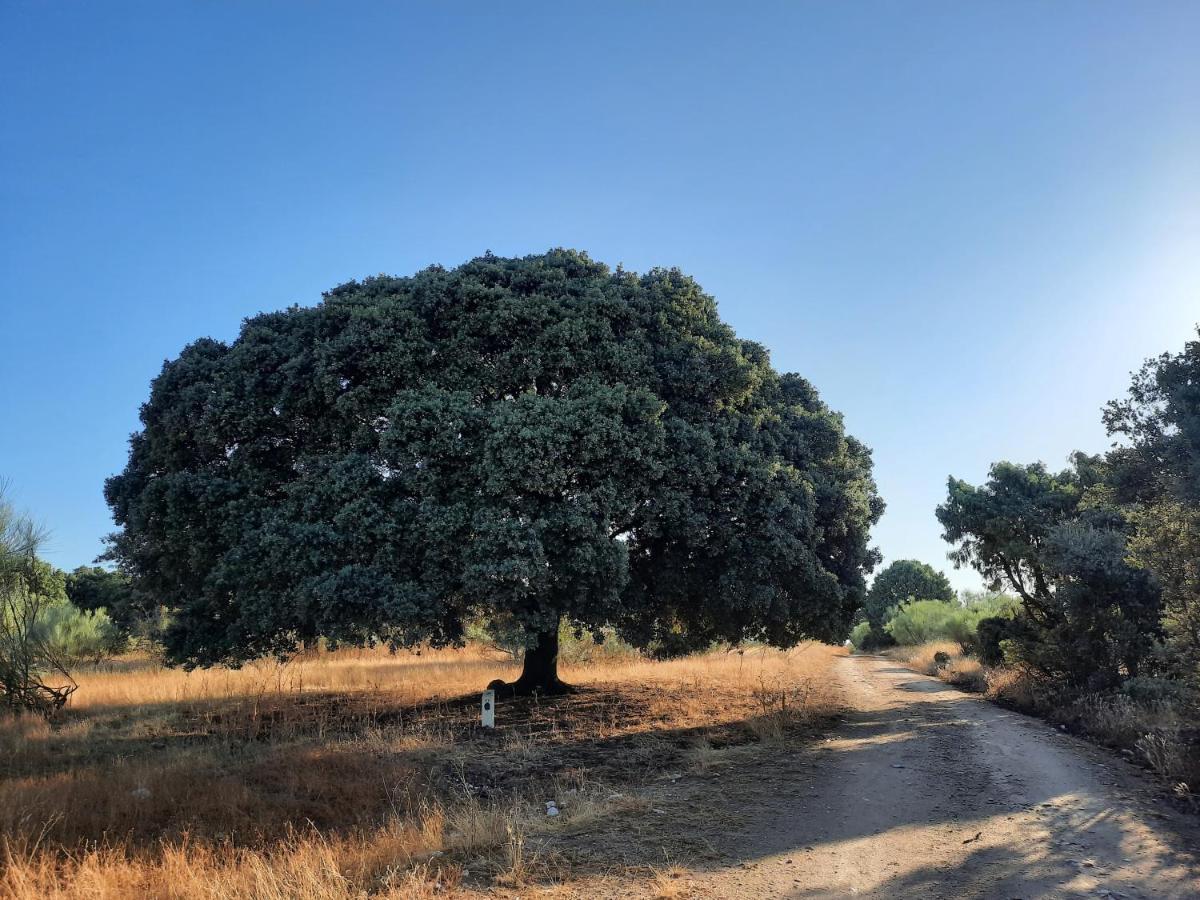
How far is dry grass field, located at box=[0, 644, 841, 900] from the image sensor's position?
234 inches

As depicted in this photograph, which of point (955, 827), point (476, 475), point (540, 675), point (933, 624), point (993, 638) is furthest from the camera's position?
point (933, 624)

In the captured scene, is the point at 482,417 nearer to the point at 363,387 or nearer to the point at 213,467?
the point at 363,387

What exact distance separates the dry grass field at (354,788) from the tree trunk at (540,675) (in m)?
0.85

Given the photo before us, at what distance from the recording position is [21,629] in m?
15.5

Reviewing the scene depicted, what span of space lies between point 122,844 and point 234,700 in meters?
12.7

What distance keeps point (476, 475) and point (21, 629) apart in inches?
479

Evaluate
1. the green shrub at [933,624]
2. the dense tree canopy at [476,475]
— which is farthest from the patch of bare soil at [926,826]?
the green shrub at [933,624]

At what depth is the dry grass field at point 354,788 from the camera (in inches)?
234

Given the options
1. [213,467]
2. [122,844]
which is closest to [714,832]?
[122,844]

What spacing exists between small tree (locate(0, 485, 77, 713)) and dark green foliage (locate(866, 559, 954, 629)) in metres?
83.8

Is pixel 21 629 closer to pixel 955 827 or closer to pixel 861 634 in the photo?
pixel 955 827

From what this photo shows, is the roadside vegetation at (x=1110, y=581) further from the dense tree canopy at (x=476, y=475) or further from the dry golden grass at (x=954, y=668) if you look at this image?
the dense tree canopy at (x=476, y=475)

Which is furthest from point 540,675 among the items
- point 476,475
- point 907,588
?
point 907,588

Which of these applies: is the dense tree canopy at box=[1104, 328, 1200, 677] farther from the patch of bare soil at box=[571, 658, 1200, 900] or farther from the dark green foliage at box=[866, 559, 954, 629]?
the dark green foliage at box=[866, 559, 954, 629]
